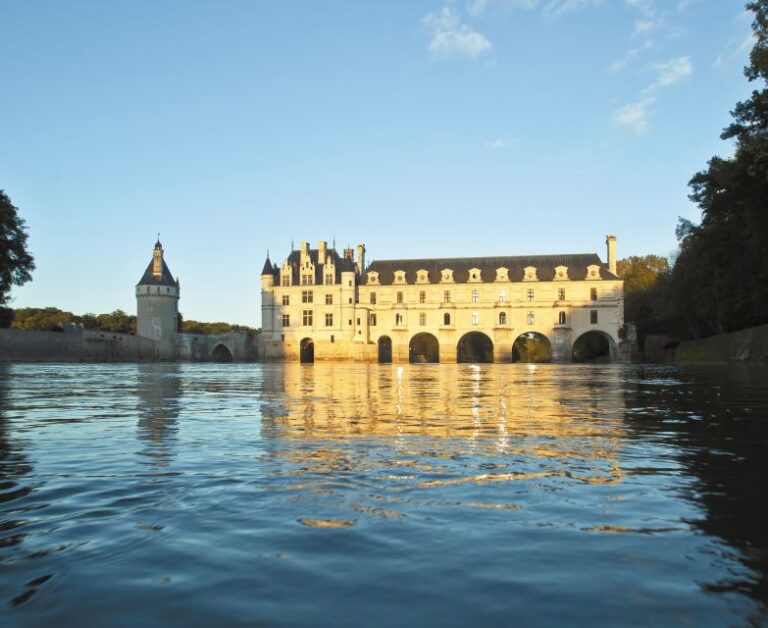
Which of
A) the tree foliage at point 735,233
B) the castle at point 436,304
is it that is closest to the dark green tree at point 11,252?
the castle at point 436,304

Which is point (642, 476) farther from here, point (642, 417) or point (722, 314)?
point (722, 314)

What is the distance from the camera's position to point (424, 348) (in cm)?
9431

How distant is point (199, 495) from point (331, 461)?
1548 mm

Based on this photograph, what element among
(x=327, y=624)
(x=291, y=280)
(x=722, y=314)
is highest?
(x=291, y=280)

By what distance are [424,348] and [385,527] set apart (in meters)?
90.6

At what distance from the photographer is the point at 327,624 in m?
2.64

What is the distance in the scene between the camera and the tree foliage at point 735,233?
27.4 m

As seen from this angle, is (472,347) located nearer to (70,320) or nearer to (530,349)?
(530,349)

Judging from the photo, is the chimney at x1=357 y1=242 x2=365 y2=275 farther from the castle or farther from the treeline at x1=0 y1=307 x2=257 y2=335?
the treeline at x1=0 y1=307 x2=257 y2=335

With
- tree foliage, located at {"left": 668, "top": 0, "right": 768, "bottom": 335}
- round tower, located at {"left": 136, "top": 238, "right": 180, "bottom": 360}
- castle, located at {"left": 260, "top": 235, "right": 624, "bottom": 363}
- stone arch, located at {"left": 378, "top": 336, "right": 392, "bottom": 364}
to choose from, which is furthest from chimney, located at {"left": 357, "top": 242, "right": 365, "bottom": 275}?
tree foliage, located at {"left": 668, "top": 0, "right": 768, "bottom": 335}

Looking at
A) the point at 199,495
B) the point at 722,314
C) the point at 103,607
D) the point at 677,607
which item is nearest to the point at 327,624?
the point at 103,607

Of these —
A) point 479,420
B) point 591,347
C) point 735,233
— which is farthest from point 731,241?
point 591,347

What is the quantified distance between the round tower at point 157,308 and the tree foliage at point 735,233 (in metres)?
60.6

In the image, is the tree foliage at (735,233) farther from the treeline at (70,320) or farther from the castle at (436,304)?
the treeline at (70,320)
